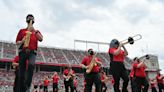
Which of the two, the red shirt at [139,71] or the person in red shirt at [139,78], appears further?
the red shirt at [139,71]

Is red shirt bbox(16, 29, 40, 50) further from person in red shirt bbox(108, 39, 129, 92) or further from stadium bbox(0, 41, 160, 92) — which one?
stadium bbox(0, 41, 160, 92)

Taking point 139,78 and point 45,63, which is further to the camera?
point 45,63

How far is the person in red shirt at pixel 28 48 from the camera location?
6.16 meters

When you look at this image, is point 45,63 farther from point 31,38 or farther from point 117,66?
point 31,38

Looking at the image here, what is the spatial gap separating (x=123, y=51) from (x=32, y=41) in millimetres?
3024

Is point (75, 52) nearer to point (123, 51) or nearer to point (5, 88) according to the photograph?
point (5, 88)

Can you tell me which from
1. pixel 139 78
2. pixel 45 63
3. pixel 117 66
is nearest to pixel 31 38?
pixel 117 66

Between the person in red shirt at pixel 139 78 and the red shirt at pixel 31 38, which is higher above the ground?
the red shirt at pixel 31 38

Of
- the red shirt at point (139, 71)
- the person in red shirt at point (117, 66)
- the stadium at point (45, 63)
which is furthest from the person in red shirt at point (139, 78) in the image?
the stadium at point (45, 63)

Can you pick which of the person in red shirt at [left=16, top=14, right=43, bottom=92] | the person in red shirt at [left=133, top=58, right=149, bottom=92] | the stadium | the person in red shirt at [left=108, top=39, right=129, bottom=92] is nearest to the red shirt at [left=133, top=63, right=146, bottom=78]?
the person in red shirt at [left=133, top=58, right=149, bottom=92]

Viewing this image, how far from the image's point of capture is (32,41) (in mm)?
6410

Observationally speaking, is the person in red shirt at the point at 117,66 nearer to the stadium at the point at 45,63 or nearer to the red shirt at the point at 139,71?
the red shirt at the point at 139,71

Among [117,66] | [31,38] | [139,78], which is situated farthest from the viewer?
[139,78]

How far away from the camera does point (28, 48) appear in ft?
20.6
